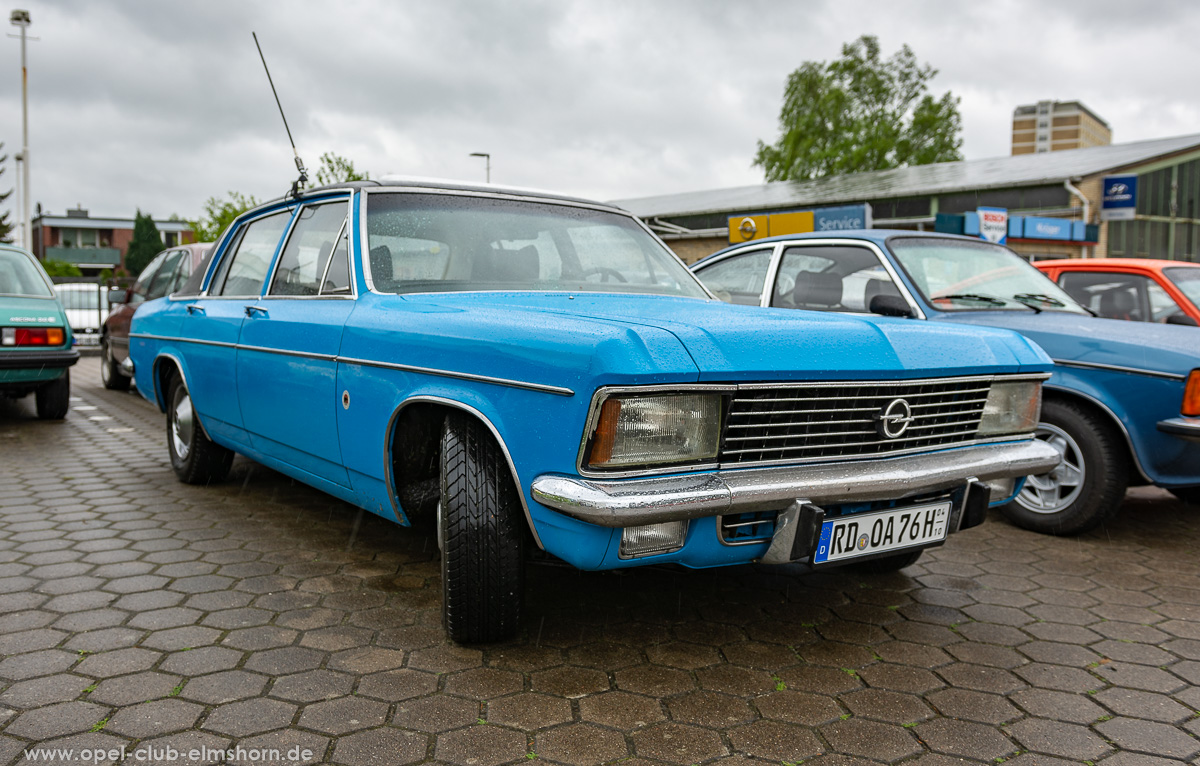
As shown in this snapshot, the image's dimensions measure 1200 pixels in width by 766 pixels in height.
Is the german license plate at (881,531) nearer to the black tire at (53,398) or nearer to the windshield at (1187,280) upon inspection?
the windshield at (1187,280)

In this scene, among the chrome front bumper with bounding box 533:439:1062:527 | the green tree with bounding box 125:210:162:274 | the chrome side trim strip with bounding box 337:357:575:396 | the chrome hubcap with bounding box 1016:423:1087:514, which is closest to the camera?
the chrome front bumper with bounding box 533:439:1062:527

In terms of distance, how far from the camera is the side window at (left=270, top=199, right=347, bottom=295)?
12.6 ft

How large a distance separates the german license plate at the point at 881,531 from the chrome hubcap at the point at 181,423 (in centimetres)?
387

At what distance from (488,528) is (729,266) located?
12.1 ft

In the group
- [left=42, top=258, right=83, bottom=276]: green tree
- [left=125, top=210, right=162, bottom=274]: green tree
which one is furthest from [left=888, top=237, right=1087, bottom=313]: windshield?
[left=125, top=210, right=162, bottom=274]: green tree

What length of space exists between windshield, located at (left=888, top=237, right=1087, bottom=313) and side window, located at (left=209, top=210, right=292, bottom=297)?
345 centimetres

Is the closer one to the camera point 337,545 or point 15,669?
point 15,669

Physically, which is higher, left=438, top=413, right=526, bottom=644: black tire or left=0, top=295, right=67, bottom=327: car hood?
left=0, top=295, right=67, bottom=327: car hood

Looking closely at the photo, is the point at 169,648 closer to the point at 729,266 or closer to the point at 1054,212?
the point at 729,266

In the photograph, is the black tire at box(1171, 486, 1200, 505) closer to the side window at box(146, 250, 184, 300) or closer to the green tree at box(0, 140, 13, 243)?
the side window at box(146, 250, 184, 300)

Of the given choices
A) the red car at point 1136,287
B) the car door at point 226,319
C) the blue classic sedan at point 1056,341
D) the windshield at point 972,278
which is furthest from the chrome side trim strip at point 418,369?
the red car at point 1136,287

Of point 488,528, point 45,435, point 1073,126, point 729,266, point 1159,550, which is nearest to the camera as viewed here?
point 488,528

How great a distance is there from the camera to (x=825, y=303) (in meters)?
5.10

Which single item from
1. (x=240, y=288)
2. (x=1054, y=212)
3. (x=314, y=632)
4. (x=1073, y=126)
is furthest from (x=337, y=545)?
(x=1073, y=126)
